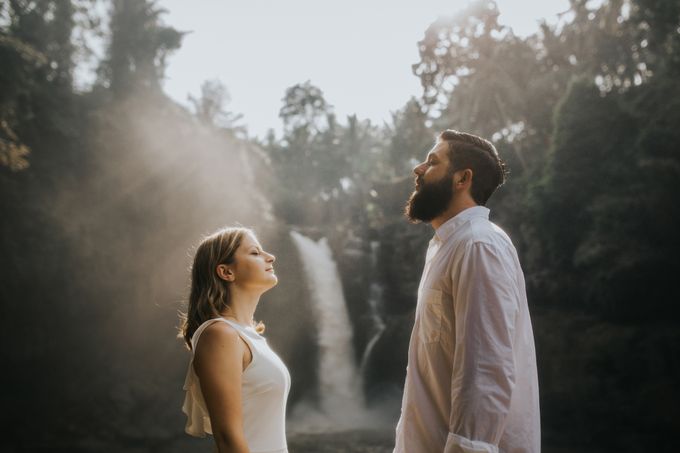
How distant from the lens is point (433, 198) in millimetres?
2424

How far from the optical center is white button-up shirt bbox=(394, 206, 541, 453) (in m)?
1.84

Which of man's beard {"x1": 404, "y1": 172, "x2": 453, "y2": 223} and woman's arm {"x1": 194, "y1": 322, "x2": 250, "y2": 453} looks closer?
woman's arm {"x1": 194, "y1": 322, "x2": 250, "y2": 453}

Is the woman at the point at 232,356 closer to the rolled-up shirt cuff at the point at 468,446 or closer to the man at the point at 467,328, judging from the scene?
the man at the point at 467,328

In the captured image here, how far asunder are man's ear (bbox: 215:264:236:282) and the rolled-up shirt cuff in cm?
114

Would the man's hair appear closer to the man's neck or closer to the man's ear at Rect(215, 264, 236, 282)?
the man's neck

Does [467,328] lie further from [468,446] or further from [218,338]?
[218,338]

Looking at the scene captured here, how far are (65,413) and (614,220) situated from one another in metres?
18.5

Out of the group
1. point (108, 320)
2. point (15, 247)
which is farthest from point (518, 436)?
point (108, 320)

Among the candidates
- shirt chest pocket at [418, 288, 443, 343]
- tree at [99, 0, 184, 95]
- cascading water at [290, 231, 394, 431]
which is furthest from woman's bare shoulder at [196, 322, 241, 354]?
tree at [99, 0, 184, 95]

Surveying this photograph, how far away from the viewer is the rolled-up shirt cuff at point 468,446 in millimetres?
1773

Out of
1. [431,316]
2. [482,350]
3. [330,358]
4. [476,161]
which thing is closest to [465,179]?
[476,161]

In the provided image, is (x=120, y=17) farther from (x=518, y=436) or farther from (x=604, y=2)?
(x=518, y=436)

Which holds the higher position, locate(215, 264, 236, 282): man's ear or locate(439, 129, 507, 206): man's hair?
locate(439, 129, 507, 206): man's hair

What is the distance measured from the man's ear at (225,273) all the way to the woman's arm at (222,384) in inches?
14.1
